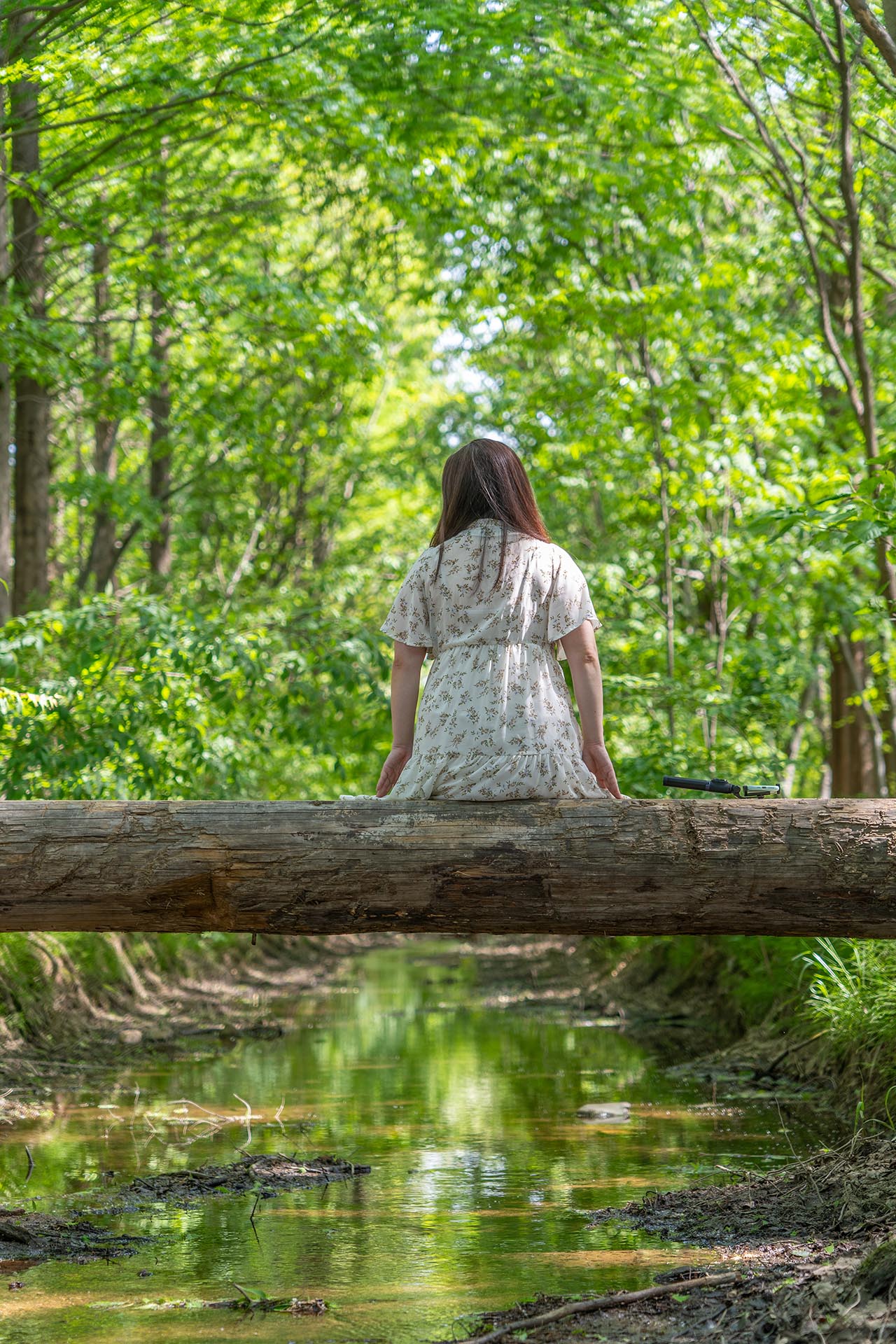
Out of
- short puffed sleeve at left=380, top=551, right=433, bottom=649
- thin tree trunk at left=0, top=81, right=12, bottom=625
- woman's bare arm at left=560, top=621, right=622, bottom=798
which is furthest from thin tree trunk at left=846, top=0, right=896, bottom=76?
thin tree trunk at left=0, top=81, right=12, bottom=625

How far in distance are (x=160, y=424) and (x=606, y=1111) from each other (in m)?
9.78

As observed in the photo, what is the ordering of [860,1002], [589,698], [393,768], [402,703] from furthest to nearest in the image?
[860,1002] < [393,768] < [402,703] < [589,698]

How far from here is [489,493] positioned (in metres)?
4.75

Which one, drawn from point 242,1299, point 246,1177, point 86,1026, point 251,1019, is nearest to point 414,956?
point 251,1019

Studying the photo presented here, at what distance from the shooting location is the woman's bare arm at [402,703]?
479 centimetres

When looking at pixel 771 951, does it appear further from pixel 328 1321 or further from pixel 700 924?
pixel 328 1321

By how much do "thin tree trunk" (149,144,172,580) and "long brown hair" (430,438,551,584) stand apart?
24.3ft

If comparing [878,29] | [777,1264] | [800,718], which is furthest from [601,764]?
[800,718]

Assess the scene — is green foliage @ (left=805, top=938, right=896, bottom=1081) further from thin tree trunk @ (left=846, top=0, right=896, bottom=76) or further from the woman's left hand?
thin tree trunk @ (left=846, top=0, right=896, bottom=76)

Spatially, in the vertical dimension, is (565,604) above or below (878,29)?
below

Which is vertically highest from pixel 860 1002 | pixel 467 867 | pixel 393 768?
pixel 393 768

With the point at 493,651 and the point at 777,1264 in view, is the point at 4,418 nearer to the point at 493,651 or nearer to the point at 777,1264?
the point at 493,651

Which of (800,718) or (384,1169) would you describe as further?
(800,718)

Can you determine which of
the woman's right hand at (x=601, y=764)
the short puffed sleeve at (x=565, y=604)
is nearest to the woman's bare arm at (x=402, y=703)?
the short puffed sleeve at (x=565, y=604)
